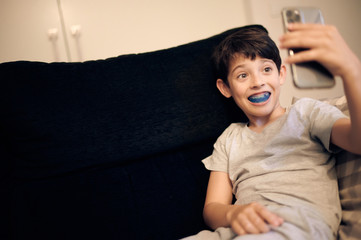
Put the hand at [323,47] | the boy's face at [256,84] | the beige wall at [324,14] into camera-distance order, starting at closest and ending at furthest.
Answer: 1. the hand at [323,47]
2. the boy's face at [256,84]
3. the beige wall at [324,14]

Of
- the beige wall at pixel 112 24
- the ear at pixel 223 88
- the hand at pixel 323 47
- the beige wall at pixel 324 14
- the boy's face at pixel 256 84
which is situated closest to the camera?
the hand at pixel 323 47

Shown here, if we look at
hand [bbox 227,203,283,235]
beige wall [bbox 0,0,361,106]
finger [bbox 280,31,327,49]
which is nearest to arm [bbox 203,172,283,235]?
hand [bbox 227,203,283,235]

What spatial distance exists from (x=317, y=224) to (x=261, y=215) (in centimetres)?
15

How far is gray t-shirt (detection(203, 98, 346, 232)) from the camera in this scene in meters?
0.70

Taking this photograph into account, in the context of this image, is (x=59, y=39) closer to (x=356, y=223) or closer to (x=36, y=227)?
(x=36, y=227)

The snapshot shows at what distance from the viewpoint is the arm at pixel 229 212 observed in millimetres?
600

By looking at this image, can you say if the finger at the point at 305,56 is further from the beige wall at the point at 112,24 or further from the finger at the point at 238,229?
the beige wall at the point at 112,24

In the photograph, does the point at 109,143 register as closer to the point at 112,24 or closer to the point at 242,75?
the point at 242,75

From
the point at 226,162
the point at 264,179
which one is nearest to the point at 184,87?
the point at 226,162

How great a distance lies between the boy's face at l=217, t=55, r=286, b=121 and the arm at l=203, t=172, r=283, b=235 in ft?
0.82

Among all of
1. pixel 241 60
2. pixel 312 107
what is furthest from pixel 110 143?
pixel 312 107

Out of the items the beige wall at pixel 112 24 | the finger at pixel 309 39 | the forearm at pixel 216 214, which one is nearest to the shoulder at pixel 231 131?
the forearm at pixel 216 214

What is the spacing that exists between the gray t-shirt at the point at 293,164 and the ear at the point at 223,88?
0.61 feet

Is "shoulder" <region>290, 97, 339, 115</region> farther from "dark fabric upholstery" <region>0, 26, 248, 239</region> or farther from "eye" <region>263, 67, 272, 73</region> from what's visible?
"dark fabric upholstery" <region>0, 26, 248, 239</region>
